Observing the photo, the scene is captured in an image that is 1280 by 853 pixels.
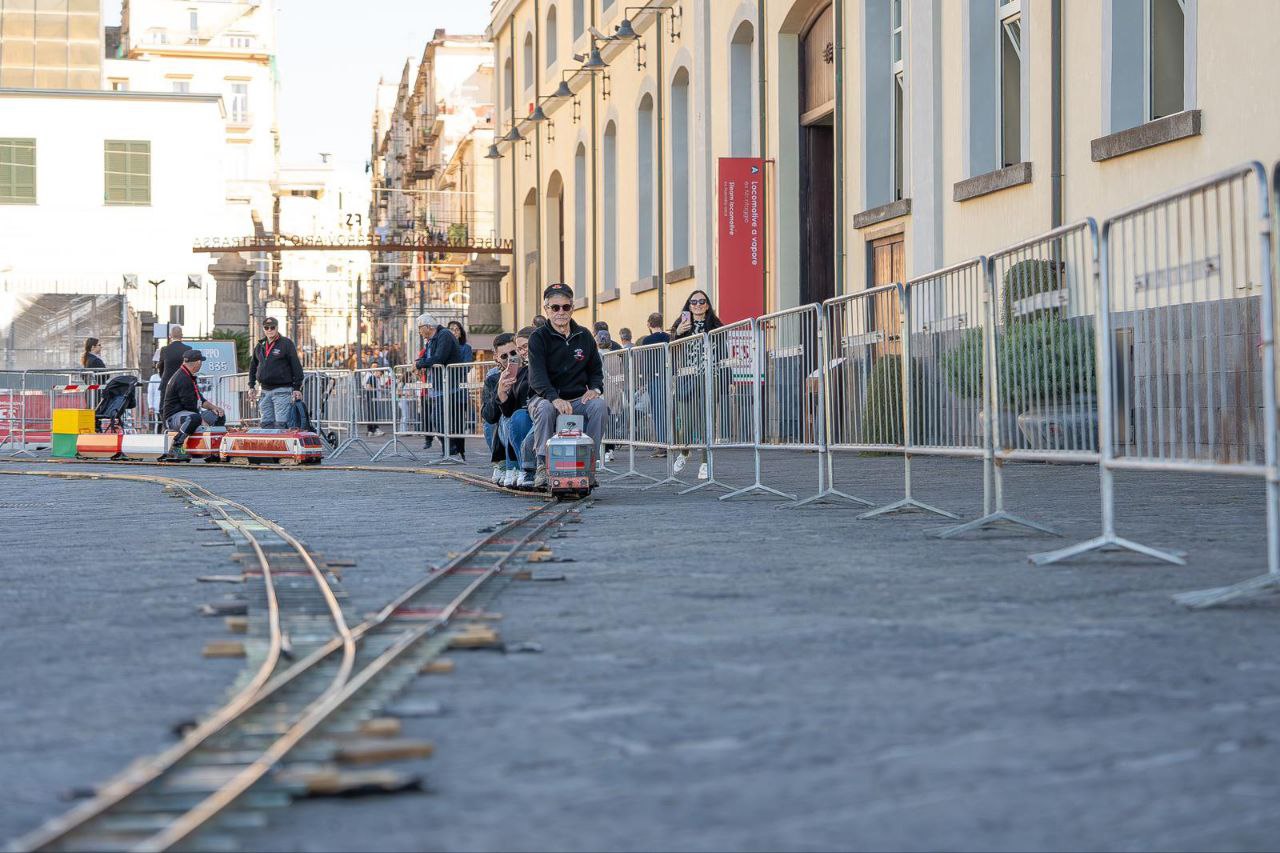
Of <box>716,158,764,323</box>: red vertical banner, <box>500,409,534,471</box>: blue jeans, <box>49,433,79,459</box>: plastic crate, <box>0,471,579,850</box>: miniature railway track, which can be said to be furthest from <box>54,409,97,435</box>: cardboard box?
<box>0,471,579,850</box>: miniature railway track

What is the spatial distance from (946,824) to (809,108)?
75.9 ft

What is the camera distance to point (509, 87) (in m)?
46.7

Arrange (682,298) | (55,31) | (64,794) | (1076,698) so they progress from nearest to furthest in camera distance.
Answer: (64,794), (1076,698), (682,298), (55,31)

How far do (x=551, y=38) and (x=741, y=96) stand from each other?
14.8 metres

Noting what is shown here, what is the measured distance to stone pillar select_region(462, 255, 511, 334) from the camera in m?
47.4

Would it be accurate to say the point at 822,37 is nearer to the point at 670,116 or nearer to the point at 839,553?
the point at 670,116

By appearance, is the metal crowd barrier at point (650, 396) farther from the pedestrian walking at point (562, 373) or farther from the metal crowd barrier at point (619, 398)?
the pedestrian walking at point (562, 373)

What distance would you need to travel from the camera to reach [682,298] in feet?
101

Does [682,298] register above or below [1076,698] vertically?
above

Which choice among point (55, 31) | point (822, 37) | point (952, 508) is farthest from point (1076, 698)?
point (55, 31)

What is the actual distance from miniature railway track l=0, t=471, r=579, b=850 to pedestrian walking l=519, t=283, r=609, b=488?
742 cm

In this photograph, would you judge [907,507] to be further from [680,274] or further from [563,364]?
[680,274]

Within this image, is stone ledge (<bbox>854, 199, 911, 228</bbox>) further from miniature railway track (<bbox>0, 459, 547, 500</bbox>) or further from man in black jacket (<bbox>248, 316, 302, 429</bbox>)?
man in black jacket (<bbox>248, 316, 302, 429</bbox>)

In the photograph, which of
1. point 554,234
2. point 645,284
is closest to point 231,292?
point 554,234
